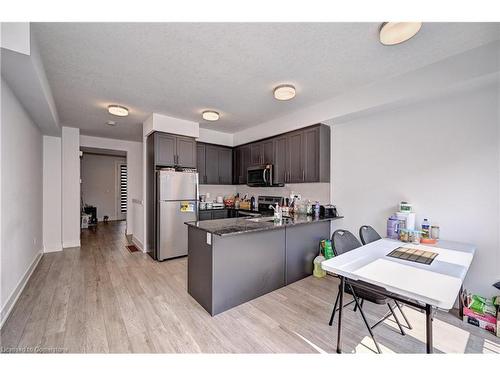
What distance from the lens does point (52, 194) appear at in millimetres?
4422

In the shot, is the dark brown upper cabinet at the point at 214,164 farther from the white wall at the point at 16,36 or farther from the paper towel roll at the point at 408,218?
the paper towel roll at the point at 408,218

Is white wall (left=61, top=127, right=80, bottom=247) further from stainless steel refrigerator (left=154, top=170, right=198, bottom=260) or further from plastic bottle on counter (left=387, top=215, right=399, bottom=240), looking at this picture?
plastic bottle on counter (left=387, top=215, right=399, bottom=240)

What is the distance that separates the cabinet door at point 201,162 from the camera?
4.64 metres

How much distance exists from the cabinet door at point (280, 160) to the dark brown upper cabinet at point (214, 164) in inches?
56.7

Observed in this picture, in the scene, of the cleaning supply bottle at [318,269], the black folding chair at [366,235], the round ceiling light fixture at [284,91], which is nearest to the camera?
the black folding chair at [366,235]

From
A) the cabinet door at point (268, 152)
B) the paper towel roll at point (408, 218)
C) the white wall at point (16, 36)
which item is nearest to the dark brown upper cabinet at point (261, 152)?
the cabinet door at point (268, 152)

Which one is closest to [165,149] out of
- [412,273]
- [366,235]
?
[366,235]

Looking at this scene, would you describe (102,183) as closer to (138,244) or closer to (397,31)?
(138,244)

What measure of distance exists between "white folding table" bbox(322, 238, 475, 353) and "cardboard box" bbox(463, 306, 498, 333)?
0.61m

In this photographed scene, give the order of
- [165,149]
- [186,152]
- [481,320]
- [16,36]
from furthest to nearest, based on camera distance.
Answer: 1. [186,152]
2. [165,149]
3. [481,320]
4. [16,36]

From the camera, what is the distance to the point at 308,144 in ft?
11.8

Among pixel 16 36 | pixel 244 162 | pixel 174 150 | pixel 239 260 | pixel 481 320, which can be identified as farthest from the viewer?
pixel 244 162

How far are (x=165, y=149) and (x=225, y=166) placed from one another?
5.01ft
